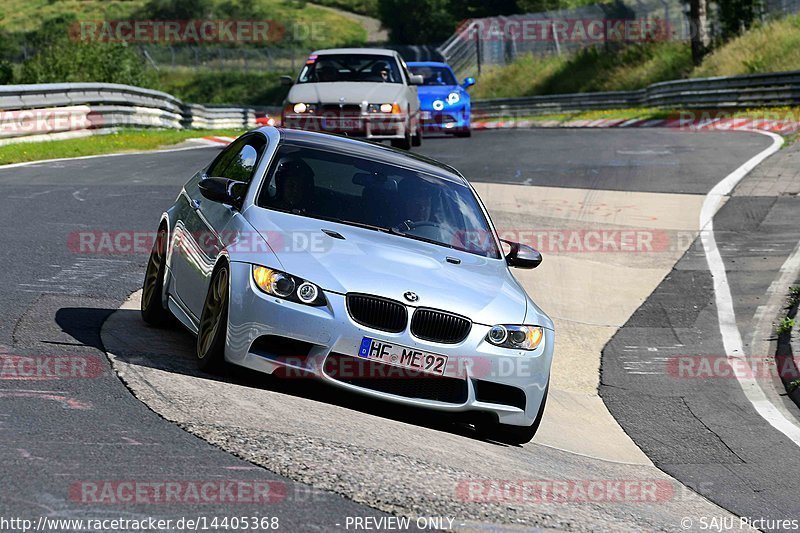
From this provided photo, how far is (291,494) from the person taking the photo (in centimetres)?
515

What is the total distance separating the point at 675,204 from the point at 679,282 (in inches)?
147

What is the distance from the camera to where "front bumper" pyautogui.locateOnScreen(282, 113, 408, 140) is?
19.9 m

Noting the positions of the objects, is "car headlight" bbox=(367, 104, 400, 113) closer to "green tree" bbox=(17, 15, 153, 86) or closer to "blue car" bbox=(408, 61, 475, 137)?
"blue car" bbox=(408, 61, 475, 137)

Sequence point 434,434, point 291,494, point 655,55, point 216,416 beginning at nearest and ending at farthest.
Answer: point 291,494 < point 216,416 < point 434,434 < point 655,55

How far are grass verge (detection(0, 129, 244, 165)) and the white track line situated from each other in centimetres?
1064

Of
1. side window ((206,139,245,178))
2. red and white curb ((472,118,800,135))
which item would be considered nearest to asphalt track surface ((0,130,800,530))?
side window ((206,139,245,178))

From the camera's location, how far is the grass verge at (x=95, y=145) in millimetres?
21156

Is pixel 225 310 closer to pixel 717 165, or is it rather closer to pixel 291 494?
pixel 291 494

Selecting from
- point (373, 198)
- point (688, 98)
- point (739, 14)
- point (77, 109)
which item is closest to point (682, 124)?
point (688, 98)

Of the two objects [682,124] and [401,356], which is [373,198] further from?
[682,124]

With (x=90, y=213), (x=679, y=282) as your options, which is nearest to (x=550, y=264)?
(x=679, y=282)

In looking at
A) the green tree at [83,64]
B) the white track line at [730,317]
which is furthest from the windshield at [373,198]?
the green tree at [83,64]

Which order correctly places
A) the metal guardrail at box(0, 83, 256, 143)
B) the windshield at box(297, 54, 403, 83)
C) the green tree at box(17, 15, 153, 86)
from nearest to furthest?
the windshield at box(297, 54, 403, 83) → the metal guardrail at box(0, 83, 256, 143) → the green tree at box(17, 15, 153, 86)

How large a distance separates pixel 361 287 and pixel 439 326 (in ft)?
1.57
